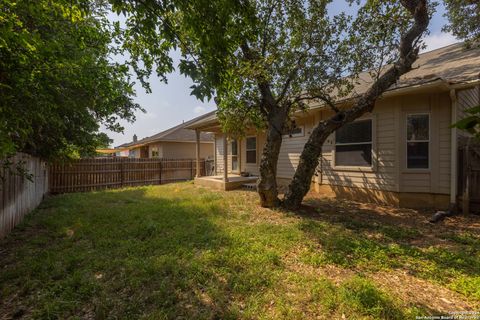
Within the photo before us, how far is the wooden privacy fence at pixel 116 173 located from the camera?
11.0 m

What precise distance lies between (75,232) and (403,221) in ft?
23.5

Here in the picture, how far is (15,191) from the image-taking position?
531 centimetres

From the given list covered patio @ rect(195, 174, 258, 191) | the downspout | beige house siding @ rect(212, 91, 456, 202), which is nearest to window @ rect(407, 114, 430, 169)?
beige house siding @ rect(212, 91, 456, 202)

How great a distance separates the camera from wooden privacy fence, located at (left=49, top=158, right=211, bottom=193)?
11.0m

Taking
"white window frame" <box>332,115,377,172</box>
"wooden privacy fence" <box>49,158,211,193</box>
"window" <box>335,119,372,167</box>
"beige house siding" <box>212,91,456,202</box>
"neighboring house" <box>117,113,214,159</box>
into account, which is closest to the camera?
"beige house siding" <box>212,91,456,202</box>

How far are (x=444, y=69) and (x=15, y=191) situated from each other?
11.3 m

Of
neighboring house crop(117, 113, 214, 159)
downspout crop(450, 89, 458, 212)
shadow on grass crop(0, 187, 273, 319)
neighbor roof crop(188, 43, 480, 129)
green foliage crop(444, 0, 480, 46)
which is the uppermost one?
green foliage crop(444, 0, 480, 46)

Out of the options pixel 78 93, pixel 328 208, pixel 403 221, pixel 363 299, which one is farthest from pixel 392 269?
pixel 78 93

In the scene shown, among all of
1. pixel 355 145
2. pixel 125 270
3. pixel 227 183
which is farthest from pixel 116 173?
pixel 355 145

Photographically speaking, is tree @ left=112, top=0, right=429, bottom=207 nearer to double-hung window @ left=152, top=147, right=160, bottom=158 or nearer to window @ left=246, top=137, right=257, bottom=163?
window @ left=246, top=137, right=257, bottom=163

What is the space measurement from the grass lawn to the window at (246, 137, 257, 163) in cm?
622

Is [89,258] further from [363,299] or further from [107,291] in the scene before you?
[363,299]

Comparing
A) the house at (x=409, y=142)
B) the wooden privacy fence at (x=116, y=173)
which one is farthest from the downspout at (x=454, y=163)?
the wooden privacy fence at (x=116, y=173)

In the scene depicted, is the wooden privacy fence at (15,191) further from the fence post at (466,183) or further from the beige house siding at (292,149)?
the fence post at (466,183)
